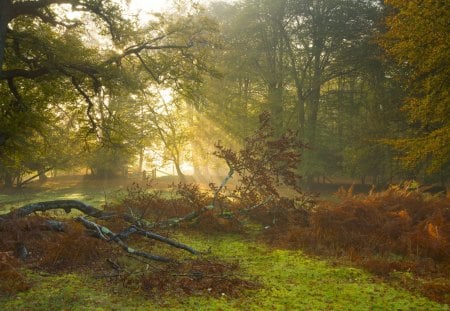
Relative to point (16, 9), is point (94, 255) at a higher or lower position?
lower

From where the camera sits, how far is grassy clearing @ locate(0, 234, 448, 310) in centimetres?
542

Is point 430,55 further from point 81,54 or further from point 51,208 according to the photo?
point 51,208

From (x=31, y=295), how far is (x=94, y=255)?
216 cm

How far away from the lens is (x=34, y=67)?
10.9 meters

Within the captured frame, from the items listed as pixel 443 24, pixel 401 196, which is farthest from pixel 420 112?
pixel 401 196

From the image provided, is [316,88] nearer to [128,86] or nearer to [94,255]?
[128,86]

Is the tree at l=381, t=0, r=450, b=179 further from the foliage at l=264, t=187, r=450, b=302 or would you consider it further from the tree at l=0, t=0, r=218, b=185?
the tree at l=0, t=0, r=218, b=185

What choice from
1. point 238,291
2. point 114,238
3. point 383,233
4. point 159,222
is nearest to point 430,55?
point 383,233

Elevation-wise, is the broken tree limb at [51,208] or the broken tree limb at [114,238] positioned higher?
the broken tree limb at [51,208]

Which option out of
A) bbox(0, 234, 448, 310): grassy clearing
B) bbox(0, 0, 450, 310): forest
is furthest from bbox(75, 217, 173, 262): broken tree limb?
bbox(0, 234, 448, 310): grassy clearing

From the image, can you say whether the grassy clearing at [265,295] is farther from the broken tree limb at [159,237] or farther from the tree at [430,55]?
the tree at [430,55]

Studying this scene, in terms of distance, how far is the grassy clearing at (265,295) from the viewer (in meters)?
5.42

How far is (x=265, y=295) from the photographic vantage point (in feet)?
19.8

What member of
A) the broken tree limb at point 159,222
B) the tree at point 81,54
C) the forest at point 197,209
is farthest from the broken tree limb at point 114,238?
the tree at point 81,54
